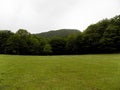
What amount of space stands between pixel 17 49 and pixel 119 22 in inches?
1437

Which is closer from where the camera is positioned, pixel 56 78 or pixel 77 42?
pixel 56 78

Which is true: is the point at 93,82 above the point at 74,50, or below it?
below

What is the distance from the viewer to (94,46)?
82.4 meters

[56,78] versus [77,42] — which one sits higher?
[77,42]

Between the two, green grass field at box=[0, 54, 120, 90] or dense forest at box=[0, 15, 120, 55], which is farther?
dense forest at box=[0, 15, 120, 55]

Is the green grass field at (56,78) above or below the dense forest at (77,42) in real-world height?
below

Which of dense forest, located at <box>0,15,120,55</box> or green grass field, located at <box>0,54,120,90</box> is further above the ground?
dense forest, located at <box>0,15,120,55</box>

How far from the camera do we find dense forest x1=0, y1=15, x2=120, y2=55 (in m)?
78.8

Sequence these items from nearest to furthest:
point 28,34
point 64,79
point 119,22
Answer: point 64,79, point 119,22, point 28,34

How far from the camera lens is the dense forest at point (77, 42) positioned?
259 ft

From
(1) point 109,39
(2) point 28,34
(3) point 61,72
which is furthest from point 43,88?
(2) point 28,34

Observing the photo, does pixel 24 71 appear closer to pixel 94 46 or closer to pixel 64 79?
pixel 64 79

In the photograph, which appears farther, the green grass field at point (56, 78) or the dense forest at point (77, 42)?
the dense forest at point (77, 42)

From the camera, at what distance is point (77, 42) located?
3511 inches
